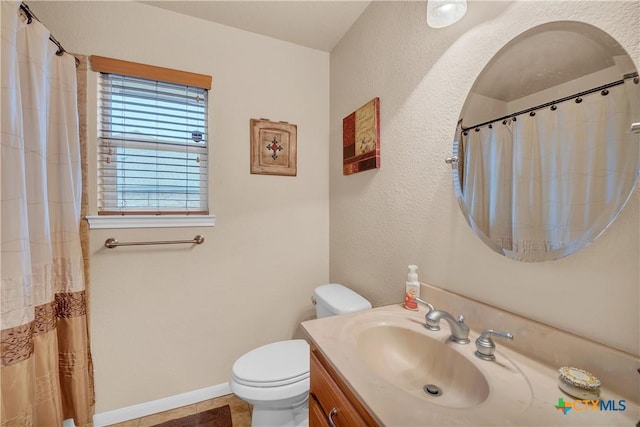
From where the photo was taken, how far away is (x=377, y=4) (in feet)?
4.40

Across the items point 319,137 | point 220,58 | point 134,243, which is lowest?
point 134,243

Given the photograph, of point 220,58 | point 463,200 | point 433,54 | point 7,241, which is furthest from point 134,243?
point 433,54

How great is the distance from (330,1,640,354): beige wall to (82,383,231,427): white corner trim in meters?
1.10

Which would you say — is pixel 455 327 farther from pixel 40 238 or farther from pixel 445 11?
pixel 40 238

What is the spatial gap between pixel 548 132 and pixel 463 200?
294 millimetres

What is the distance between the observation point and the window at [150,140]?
1409 mm

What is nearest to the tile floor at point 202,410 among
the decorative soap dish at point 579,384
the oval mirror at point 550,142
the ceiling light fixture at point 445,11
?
the decorative soap dish at point 579,384

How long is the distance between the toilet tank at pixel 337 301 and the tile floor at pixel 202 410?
75 centimetres

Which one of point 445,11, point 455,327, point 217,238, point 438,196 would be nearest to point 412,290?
point 455,327

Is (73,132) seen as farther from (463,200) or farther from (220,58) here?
(463,200)

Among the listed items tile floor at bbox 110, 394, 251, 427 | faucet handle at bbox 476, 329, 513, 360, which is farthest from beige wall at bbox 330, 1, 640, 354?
tile floor at bbox 110, 394, 251, 427

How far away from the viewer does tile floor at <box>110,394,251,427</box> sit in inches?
56.5

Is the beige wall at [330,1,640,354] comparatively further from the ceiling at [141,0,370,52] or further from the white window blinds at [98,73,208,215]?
the white window blinds at [98,73,208,215]

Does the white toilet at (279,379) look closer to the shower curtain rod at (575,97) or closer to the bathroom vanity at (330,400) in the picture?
the bathroom vanity at (330,400)
